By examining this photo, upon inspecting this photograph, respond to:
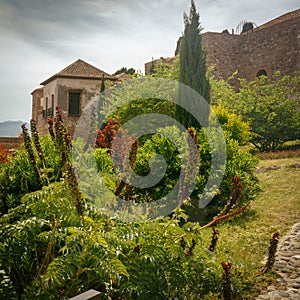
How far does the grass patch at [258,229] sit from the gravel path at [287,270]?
0.09 m

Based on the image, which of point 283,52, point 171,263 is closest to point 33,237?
point 171,263

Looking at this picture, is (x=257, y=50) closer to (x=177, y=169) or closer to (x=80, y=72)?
(x=80, y=72)

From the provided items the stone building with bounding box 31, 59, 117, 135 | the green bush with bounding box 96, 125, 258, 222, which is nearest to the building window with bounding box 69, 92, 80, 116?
the stone building with bounding box 31, 59, 117, 135

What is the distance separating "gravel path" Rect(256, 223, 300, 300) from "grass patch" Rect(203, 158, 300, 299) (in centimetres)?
9

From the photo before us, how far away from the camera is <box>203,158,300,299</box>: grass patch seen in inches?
127

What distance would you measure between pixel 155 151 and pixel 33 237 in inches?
135

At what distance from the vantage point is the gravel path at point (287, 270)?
Result: 2.98 metres

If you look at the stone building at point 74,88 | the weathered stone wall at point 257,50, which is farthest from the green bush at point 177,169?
the stone building at point 74,88

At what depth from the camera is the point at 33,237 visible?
226cm

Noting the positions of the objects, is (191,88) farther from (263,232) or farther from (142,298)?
(142,298)

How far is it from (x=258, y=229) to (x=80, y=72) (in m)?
17.2

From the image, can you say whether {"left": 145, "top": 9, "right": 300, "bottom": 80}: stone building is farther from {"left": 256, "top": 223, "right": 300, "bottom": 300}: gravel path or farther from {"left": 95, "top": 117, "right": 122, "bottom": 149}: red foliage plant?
{"left": 256, "top": 223, "right": 300, "bottom": 300}: gravel path

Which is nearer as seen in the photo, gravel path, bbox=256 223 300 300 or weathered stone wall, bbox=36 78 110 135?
gravel path, bbox=256 223 300 300

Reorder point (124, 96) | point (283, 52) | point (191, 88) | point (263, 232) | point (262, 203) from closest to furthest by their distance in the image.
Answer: point (263, 232) < point (262, 203) < point (191, 88) < point (124, 96) < point (283, 52)
